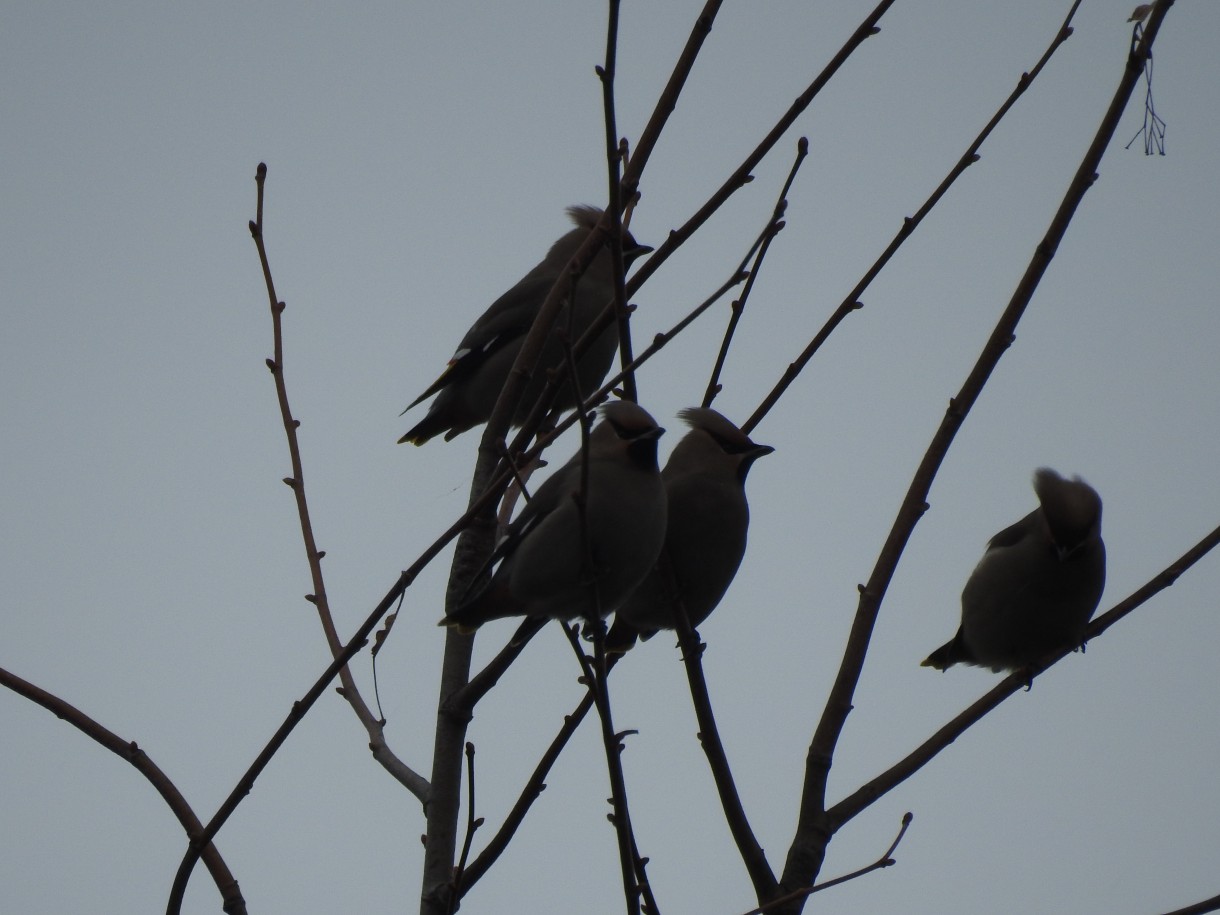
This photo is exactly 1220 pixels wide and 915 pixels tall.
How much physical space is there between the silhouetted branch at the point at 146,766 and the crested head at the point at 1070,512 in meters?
3.21

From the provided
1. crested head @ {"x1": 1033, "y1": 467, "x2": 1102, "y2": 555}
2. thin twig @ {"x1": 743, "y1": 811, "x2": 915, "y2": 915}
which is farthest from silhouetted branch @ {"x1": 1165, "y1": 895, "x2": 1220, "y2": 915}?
crested head @ {"x1": 1033, "y1": 467, "x2": 1102, "y2": 555}

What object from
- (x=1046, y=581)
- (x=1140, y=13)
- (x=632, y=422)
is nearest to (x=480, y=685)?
(x=632, y=422)

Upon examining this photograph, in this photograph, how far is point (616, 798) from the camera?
2221 mm

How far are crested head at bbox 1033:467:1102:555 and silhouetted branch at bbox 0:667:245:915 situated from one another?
10.5 feet

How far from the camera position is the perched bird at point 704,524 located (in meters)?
3.95

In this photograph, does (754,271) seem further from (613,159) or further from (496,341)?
(496,341)

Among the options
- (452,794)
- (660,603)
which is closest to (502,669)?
(452,794)

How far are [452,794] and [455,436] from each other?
421 centimetres

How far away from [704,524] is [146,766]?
1876mm

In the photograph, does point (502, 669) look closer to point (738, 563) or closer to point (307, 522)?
point (307, 522)

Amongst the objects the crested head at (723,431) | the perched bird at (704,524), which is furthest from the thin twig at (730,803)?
the crested head at (723,431)

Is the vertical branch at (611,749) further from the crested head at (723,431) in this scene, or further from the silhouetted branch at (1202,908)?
the crested head at (723,431)

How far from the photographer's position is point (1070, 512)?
185 inches

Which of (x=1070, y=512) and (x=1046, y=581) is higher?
(x=1070, y=512)
